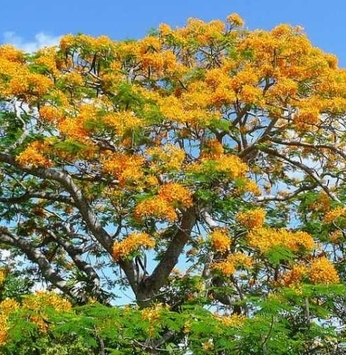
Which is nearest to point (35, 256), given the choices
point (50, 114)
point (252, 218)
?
point (50, 114)

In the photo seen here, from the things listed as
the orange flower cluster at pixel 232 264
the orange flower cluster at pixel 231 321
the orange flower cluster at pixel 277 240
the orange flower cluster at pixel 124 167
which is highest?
the orange flower cluster at pixel 124 167

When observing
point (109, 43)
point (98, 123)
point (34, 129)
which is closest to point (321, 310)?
point (98, 123)

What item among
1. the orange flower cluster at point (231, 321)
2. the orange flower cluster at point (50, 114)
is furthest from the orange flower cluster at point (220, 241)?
the orange flower cluster at point (50, 114)

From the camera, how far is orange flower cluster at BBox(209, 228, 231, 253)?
31.6 ft

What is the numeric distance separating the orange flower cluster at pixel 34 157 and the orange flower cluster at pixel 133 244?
159 centimetres

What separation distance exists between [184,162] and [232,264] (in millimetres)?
1847

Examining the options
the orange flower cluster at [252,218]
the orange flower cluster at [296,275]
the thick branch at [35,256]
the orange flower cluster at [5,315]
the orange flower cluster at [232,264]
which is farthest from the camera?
the thick branch at [35,256]

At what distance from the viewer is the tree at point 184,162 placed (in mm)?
9766

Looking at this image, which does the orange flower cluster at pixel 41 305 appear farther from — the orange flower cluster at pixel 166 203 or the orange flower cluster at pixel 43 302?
the orange flower cluster at pixel 166 203

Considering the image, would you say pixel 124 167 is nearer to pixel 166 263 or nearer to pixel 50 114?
pixel 50 114

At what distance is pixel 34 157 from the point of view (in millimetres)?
10078

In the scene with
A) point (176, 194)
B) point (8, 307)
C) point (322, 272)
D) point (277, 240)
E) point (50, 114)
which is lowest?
point (8, 307)

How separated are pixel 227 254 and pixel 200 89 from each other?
289cm

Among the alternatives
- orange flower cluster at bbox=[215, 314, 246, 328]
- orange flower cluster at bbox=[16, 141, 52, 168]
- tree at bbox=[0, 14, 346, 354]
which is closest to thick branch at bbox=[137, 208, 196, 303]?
tree at bbox=[0, 14, 346, 354]
